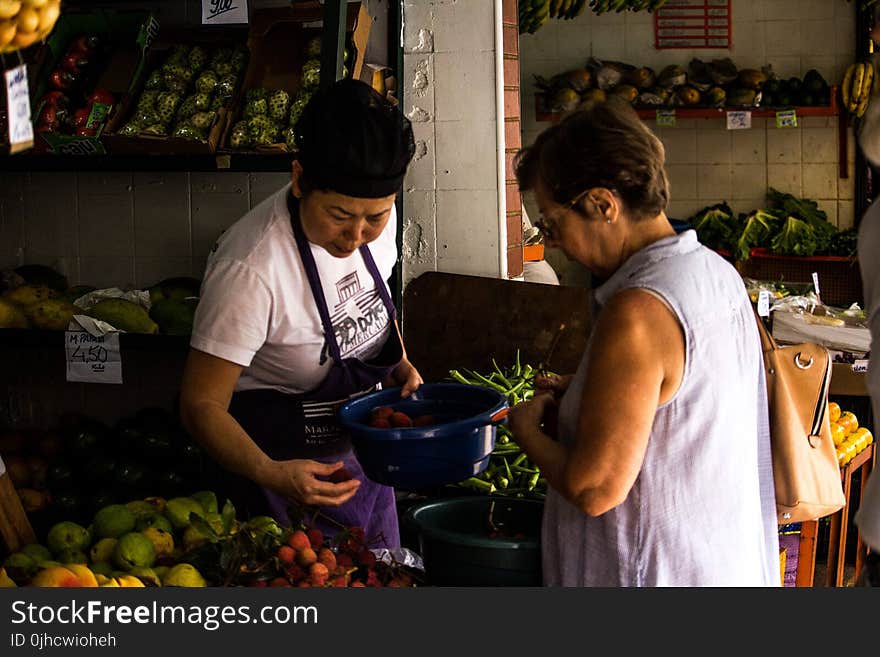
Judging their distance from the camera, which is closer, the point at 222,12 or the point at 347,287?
the point at 347,287

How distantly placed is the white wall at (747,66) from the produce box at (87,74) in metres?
3.84

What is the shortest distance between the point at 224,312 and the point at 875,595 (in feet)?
4.54

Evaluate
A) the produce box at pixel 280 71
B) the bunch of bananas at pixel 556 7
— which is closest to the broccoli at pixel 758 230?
the bunch of bananas at pixel 556 7

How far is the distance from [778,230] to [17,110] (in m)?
6.09

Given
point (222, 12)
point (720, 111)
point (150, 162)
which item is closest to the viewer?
point (222, 12)

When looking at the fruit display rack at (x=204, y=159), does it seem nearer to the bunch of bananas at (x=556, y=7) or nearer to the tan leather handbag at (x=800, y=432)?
the tan leather handbag at (x=800, y=432)

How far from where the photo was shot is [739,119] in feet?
22.9

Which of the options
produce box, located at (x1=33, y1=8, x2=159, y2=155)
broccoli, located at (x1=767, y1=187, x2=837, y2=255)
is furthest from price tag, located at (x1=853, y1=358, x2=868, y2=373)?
produce box, located at (x1=33, y1=8, x2=159, y2=155)

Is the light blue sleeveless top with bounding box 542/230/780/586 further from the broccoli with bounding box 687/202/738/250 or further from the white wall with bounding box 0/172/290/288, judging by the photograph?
the broccoli with bounding box 687/202/738/250

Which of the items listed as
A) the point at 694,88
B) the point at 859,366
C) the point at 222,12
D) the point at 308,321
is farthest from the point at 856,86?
the point at 308,321

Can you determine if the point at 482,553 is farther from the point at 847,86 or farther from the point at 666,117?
the point at 847,86

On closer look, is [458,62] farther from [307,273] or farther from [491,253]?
[307,273]

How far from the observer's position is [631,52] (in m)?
7.27

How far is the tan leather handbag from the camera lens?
2.02 m
